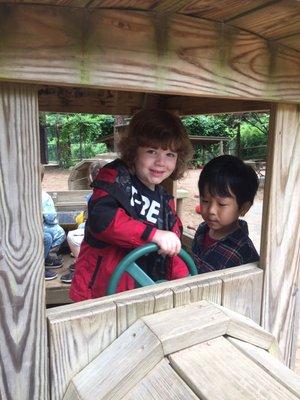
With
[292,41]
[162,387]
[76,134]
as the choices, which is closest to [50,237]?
[162,387]

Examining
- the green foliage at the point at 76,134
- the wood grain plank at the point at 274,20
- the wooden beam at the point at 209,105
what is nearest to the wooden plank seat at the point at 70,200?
the wooden beam at the point at 209,105

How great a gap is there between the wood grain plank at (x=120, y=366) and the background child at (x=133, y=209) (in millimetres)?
432

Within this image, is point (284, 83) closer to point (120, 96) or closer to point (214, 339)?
point (214, 339)

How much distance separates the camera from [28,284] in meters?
1.01

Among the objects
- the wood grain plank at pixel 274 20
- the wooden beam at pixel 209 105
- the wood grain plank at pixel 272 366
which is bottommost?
the wood grain plank at pixel 272 366

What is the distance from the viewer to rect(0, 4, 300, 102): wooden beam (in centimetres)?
87

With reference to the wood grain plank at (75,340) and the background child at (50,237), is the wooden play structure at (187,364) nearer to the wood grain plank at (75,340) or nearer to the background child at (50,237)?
the wood grain plank at (75,340)

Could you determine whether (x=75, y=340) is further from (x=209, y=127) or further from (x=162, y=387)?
(x=209, y=127)

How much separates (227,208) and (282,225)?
0.54 meters

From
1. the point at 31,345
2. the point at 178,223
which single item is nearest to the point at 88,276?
the point at 178,223

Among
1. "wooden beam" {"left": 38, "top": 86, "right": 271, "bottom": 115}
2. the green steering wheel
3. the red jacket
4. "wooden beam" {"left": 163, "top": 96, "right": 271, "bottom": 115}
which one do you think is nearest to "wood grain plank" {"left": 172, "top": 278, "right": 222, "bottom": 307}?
the green steering wheel

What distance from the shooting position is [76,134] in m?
26.9

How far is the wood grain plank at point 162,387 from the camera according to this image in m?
0.97

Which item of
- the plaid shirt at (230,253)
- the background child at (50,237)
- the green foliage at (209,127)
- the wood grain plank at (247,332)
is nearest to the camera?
the wood grain plank at (247,332)
